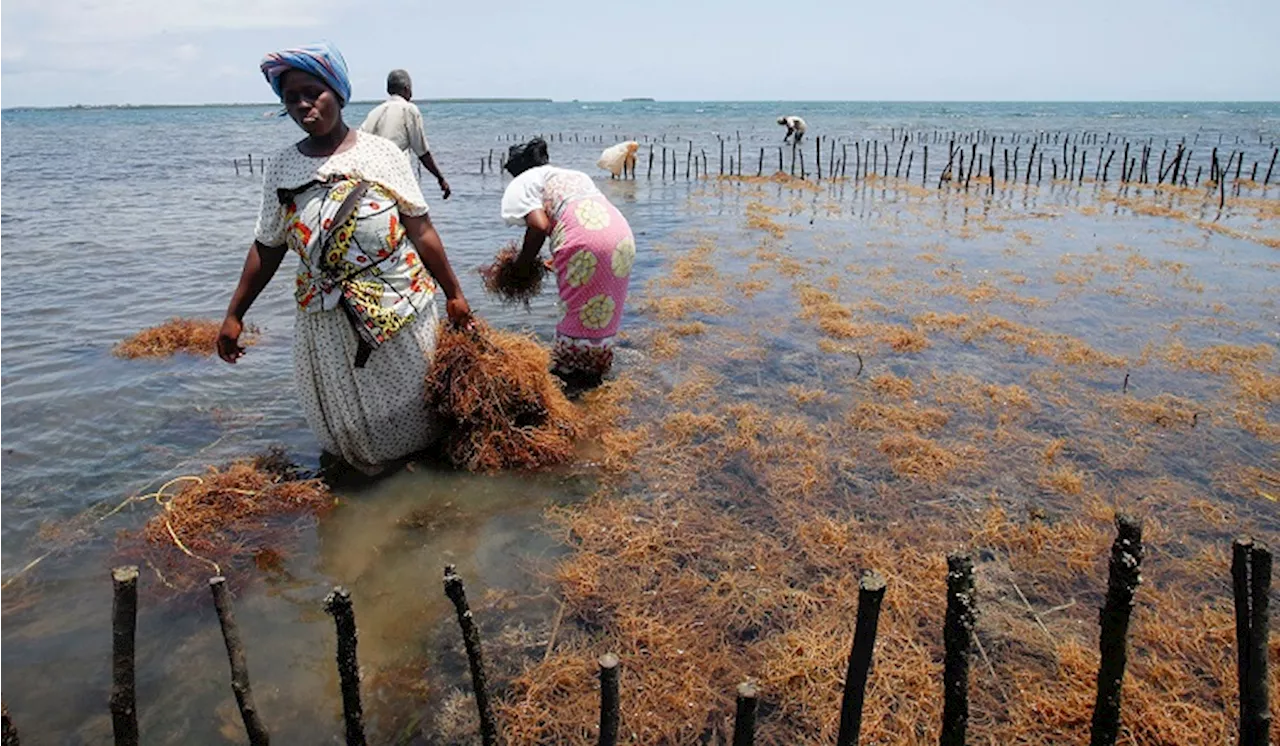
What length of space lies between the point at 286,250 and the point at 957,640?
3.36 m

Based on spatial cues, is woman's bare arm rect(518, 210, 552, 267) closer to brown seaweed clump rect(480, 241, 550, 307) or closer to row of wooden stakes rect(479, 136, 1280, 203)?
brown seaweed clump rect(480, 241, 550, 307)

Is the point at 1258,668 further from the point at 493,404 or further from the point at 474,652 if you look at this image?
the point at 493,404

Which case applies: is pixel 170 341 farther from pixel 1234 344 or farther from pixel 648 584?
pixel 1234 344

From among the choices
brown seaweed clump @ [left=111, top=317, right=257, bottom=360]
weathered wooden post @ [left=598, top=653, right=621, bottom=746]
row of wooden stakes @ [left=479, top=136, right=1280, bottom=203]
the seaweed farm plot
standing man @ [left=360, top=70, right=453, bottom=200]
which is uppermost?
standing man @ [left=360, top=70, right=453, bottom=200]

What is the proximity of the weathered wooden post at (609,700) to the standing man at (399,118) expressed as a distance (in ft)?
16.6

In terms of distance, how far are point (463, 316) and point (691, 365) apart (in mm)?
2514

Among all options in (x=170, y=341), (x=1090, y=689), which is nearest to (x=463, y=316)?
(x=1090, y=689)

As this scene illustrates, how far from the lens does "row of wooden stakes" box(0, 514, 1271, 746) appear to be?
1.78 metres

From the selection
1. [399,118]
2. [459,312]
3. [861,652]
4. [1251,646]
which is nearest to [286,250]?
[459,312]

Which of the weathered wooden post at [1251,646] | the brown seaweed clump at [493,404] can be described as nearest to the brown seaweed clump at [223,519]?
the brown seaweed clump at [493,404]

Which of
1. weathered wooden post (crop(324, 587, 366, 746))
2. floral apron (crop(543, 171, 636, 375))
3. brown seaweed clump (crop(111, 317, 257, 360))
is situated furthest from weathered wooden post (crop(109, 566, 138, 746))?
brown seaweed clump (crop(111, 317, 257, 360))

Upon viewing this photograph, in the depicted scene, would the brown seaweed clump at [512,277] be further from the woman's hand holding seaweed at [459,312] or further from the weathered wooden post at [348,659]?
the weathered wooden post at [348,659]

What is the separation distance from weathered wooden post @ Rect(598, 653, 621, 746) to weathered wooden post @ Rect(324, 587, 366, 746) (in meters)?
0.66

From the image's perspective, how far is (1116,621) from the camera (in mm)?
1874
